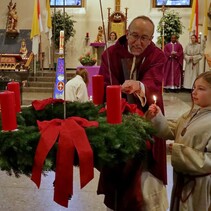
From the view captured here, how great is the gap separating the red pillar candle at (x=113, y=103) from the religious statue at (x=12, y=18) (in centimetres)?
1136

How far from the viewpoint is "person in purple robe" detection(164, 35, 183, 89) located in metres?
10.9

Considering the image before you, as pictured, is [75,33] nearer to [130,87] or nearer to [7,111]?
[130,87]

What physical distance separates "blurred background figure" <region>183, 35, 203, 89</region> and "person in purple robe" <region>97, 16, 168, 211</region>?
8962 mm

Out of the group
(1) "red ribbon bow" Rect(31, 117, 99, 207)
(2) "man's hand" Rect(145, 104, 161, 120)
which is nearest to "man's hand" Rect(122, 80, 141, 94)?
(2) "man's hand" Rect(145, 104, 161, 120)

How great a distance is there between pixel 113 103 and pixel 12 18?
→ 11.6 meters

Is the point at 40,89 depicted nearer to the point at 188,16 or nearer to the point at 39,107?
the point at 188,16

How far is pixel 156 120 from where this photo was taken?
1.85 m

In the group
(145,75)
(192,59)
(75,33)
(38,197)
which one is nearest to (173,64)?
(192,59)

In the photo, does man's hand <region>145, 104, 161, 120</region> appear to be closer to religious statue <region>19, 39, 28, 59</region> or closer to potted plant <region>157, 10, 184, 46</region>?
potted plant <region>157, 10, 184, 46</region>

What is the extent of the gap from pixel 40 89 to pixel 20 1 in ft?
12.6

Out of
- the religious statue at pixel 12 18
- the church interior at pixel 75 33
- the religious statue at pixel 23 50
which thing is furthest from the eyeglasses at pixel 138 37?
the religious statue at pixel 12 18

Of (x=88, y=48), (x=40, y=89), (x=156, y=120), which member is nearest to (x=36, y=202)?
(x=156, y=120)

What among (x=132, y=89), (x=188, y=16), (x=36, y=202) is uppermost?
(x=188, y=16)

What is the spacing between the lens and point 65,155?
1.19 m
